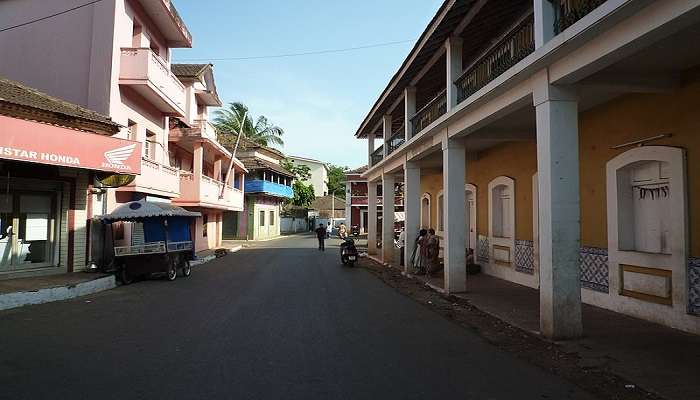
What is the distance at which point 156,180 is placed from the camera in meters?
18.0

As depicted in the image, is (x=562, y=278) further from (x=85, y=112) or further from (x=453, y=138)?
(x=85, y=112)

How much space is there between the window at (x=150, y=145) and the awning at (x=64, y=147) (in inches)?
205

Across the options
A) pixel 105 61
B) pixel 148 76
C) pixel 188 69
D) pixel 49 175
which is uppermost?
pixel 188 69

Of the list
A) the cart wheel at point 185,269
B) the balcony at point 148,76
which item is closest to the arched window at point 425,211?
the cart wheel at point 185,269

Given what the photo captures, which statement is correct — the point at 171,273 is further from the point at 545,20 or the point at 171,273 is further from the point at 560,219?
the point at 545,20

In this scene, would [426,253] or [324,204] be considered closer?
[426,253]

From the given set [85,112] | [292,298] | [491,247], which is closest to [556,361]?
[292,298]

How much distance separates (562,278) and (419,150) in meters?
8.36

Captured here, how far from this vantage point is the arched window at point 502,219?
1351 centimetres

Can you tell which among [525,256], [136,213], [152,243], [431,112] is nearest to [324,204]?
[152,243]

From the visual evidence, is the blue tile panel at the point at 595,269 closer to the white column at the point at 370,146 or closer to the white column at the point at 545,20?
the white column at the point at 545,20

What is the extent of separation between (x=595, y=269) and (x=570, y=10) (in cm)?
520

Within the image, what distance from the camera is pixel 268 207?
46.5 meters

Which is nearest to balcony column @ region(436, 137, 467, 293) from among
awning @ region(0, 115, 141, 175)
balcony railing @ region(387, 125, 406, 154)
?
balcony railing @ region(387, 125, 406, 154)
